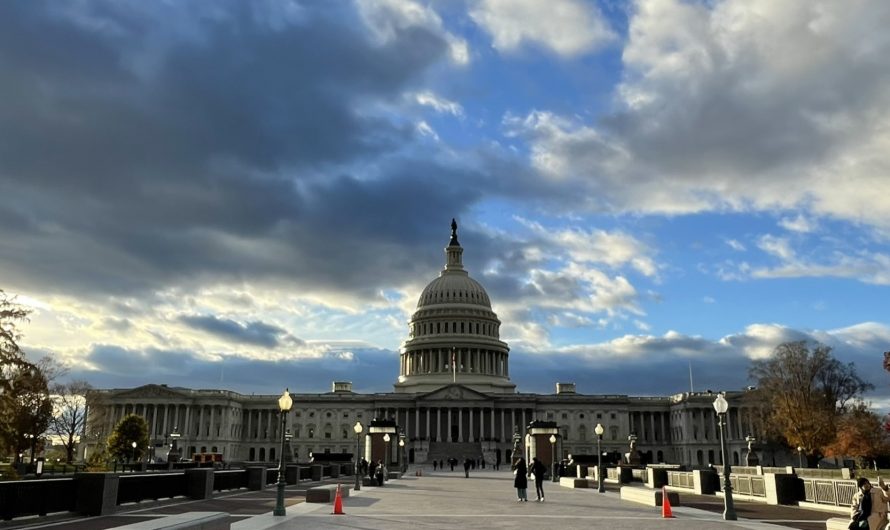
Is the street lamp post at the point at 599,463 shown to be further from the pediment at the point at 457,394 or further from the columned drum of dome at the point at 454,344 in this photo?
the columned drum of dome at the point at 454,344

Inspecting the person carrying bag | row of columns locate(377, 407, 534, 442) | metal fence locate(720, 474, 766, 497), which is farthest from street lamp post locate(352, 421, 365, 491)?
row of columns locate(377, 407, 534, 442)

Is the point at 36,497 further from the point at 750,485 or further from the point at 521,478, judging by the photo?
the point at 750,485

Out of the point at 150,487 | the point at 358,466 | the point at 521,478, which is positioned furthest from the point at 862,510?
the point at 358,466

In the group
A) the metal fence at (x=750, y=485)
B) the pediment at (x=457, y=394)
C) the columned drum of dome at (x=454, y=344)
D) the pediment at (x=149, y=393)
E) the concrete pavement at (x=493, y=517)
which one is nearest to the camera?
the concrete pavement at (x=493, y=517)

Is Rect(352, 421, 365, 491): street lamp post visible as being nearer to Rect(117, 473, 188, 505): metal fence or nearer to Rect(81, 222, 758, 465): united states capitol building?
Rect(117, 473, 188, 505): metal fence

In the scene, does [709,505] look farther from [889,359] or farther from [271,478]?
[271,478]

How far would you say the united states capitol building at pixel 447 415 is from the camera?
153m

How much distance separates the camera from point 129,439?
318ft

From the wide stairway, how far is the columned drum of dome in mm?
22879

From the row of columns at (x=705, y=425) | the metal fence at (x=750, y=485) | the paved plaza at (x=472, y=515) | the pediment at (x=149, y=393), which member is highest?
the pediment at (x=149, y=393)

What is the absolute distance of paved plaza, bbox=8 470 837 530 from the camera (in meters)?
22.8

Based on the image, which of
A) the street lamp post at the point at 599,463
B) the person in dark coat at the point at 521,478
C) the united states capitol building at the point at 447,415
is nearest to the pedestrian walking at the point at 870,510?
the person in dark coat at the point at 521,478

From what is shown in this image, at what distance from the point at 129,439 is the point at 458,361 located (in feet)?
279

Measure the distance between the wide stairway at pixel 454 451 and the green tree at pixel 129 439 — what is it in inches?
2026
